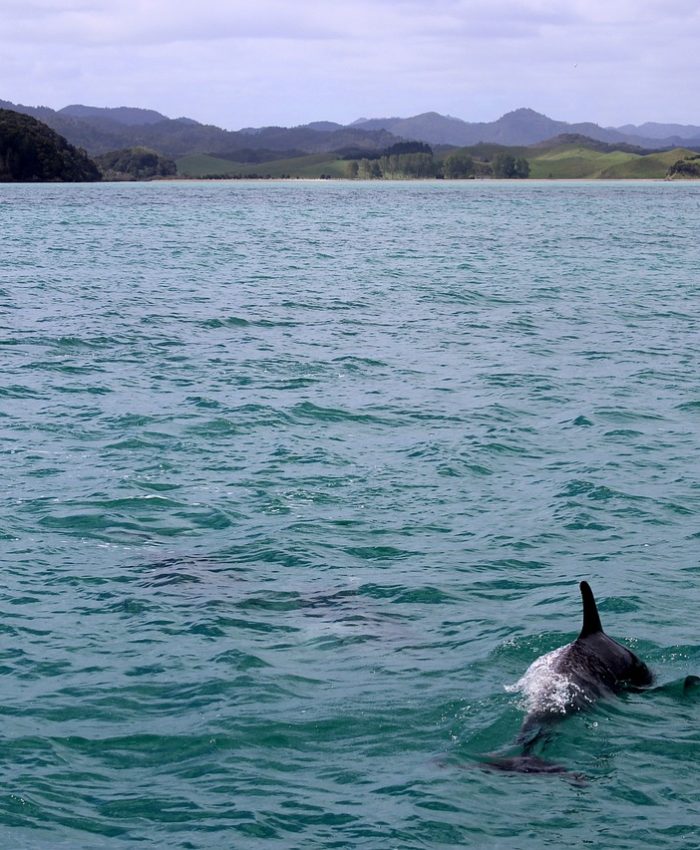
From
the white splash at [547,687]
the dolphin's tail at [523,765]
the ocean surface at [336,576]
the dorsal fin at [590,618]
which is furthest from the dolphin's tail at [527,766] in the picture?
the dorsal fin at [590,618]

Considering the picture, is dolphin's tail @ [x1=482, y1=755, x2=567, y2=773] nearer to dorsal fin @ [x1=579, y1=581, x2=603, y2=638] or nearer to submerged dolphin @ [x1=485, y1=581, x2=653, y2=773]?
submerged dolphin @ [x1=485, y1=581, x2=653, y2=773]

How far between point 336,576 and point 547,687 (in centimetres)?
429

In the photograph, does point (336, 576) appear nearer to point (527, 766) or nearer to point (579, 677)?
point (579, 677)

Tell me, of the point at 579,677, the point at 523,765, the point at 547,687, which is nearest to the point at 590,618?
the point at 579,677

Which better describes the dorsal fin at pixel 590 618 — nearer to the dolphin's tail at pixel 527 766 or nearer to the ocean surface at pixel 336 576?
the ocean surface at pixel 336 576

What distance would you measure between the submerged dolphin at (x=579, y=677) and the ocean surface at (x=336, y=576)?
176 millimetres

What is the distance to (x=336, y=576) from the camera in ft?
47.9

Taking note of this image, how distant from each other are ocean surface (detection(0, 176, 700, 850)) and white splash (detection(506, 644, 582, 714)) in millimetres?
210

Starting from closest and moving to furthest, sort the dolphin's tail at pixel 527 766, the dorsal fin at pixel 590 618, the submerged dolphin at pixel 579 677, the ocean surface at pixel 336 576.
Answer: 1. the ocean surface at pixel 336 576
2. the dolphin's tail at pixel 527 766
3. the submerged dolphin at pixel 579 677
4. the dorsal fin at pixel 590 618

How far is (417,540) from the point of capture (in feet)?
52.6

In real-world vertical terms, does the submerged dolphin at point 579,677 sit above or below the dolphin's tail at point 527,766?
above

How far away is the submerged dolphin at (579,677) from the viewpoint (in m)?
10.5

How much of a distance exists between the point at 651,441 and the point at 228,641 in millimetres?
11527

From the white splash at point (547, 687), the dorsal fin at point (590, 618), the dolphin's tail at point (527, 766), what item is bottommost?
the dolphin's tail at point (527, 766)
